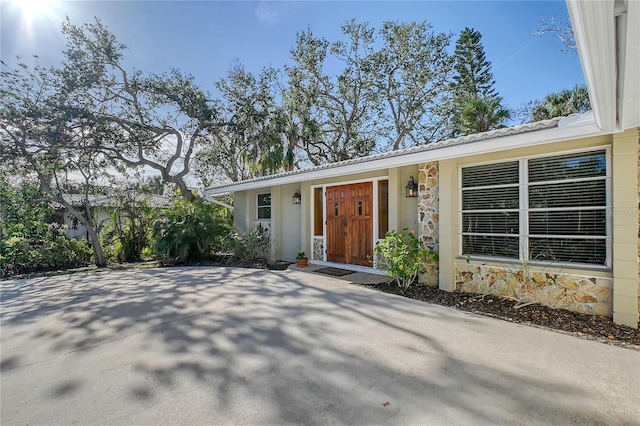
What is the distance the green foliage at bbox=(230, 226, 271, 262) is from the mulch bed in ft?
16.9

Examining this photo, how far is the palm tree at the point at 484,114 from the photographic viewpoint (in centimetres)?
1196

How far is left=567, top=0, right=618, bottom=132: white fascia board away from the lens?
1.62 m

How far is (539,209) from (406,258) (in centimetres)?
235

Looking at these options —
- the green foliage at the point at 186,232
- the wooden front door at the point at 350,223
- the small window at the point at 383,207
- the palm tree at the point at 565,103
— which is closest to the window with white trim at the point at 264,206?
the green foliage at the point at 186,232

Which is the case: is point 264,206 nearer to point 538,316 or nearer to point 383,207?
point 383,207

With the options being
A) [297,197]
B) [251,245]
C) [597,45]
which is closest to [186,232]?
[251,245]

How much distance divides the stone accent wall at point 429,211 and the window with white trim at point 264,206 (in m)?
6.24

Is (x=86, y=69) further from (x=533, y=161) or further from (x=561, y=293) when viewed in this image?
(x=561, y=293)

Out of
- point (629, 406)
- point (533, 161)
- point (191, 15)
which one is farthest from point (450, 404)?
point (191, 15)

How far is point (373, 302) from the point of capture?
5242mm

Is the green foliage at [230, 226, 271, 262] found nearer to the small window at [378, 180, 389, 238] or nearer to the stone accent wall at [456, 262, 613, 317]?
the small window at [378, 180, 389, 238]

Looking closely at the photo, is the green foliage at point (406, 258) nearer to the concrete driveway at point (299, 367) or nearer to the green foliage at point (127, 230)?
the concrete driveway at point (299, 367)

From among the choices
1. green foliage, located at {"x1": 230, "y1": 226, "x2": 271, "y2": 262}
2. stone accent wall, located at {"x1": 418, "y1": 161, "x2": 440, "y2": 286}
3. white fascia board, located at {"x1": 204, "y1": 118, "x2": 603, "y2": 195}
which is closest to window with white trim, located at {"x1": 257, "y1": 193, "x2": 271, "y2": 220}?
green foliage, located at {"x1": 230, "y1": 226, "x2": 271, "y2": 262}

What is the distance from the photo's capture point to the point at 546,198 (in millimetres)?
4914
